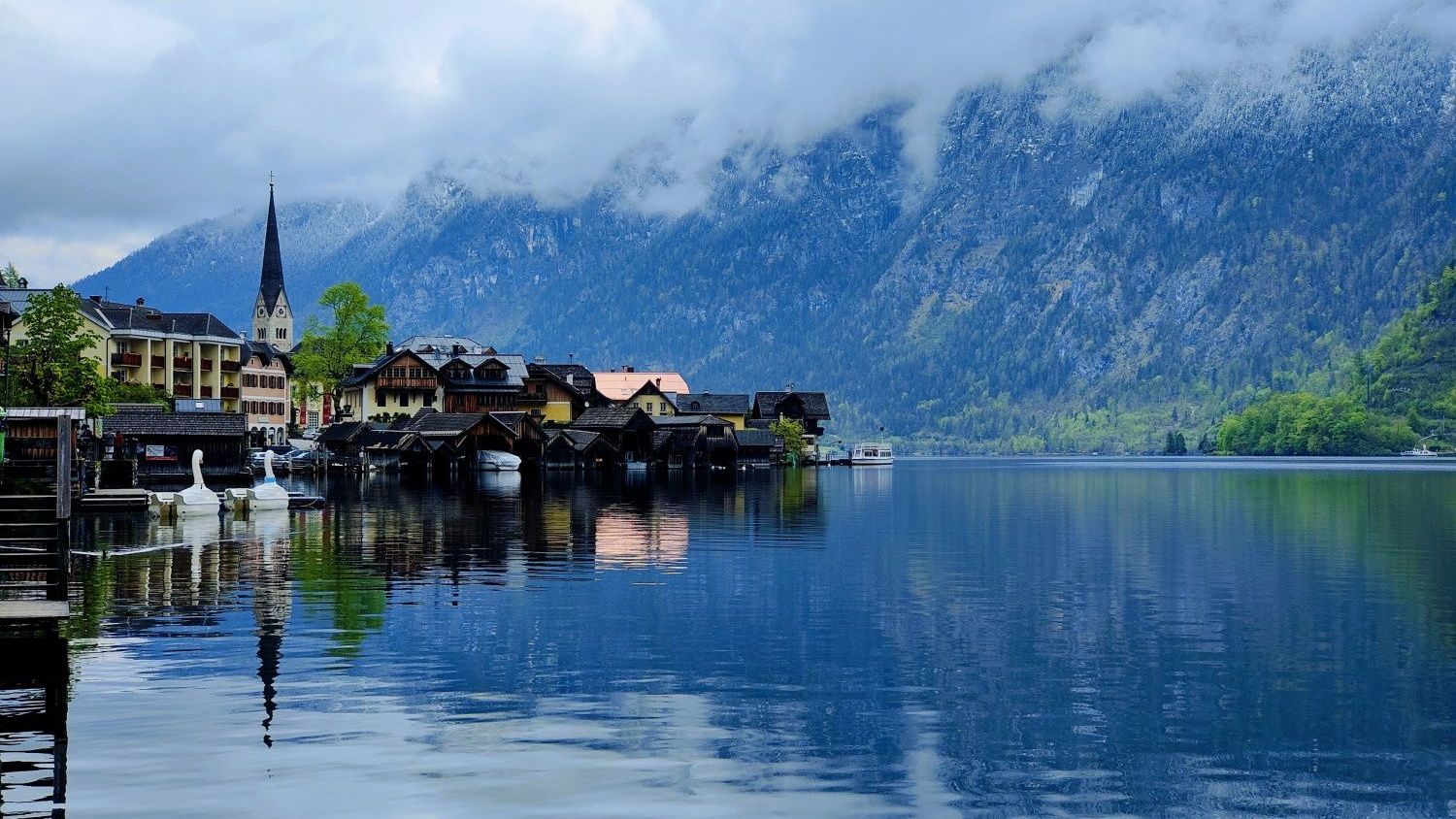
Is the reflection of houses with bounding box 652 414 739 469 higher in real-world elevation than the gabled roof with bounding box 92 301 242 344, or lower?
lower

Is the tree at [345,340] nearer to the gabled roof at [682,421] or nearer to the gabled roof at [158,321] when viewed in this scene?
the gabled roof at [158,321]

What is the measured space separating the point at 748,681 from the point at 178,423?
9449 centimetres

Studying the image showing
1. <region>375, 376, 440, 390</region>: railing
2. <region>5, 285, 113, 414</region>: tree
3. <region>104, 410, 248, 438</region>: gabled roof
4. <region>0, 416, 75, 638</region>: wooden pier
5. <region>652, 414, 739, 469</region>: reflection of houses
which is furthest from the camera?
<region>652, 414, 739, 469</region>: reflection of houses

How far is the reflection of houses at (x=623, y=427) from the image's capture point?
582ft

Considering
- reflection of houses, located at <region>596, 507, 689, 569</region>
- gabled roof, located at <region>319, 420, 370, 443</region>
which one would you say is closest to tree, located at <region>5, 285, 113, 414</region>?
reflection of houses, located at <region>596, 507, 689, 569</region>

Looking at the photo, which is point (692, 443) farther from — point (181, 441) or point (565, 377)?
point (181, 441)

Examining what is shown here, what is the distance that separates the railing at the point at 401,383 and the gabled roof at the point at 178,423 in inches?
2189

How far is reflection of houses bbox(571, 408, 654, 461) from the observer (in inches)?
6988

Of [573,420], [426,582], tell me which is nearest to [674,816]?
[426,582]

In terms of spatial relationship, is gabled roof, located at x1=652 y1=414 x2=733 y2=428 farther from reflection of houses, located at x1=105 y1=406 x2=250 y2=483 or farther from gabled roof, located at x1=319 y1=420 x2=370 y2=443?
reflection of houses, located at x1=105 y1=406 x2=250 y2=483

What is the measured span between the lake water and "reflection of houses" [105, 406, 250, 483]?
5443 centimetres

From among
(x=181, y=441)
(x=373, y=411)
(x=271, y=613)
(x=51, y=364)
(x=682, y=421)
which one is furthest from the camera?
(x=682, y=421)

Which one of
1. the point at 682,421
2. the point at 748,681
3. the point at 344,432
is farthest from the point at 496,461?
the point at 748,681

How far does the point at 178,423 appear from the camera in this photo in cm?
11450
